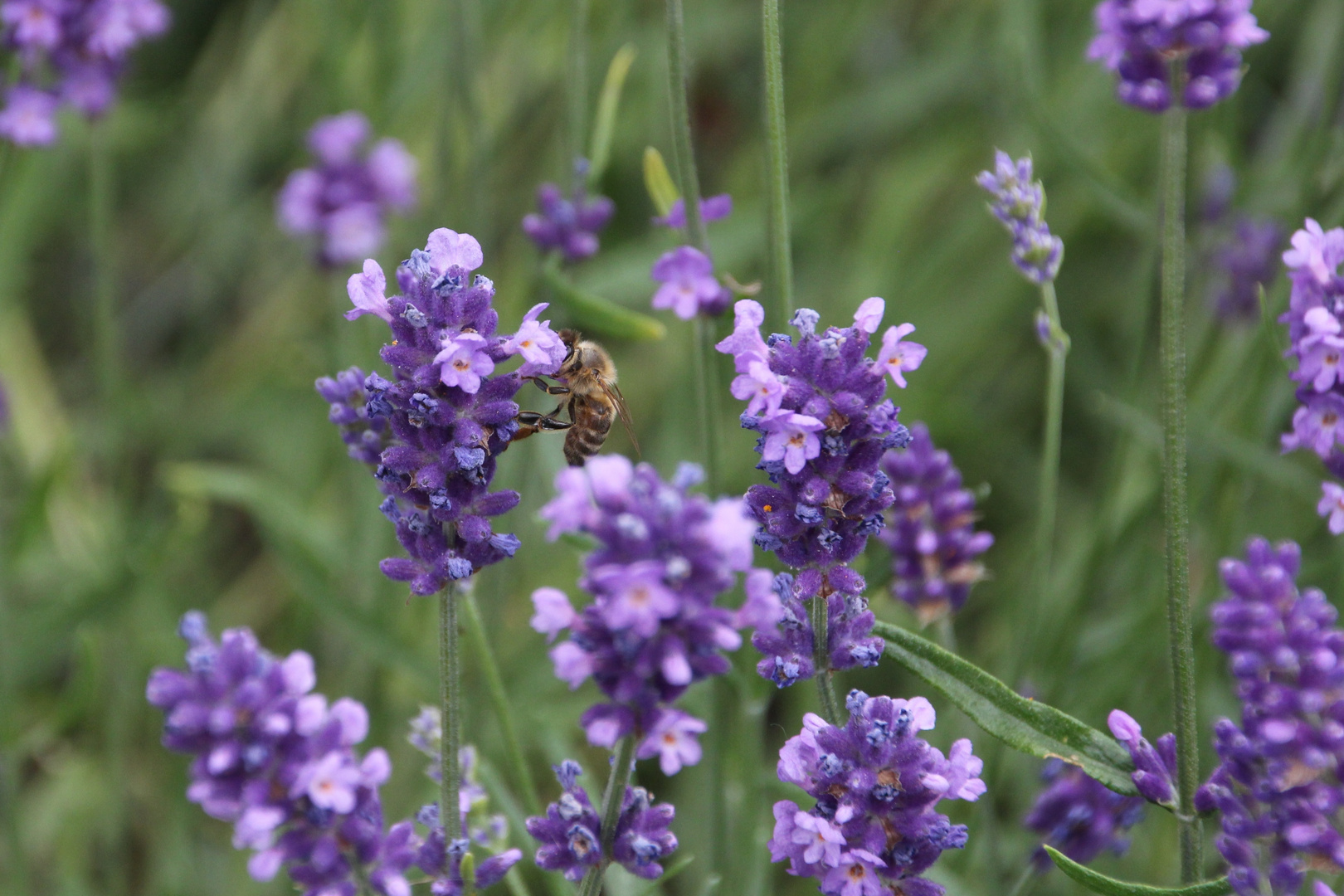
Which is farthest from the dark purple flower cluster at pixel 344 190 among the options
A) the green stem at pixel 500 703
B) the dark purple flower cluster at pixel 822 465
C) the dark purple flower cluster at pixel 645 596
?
the dark purple flower cluster at pixel 645 596

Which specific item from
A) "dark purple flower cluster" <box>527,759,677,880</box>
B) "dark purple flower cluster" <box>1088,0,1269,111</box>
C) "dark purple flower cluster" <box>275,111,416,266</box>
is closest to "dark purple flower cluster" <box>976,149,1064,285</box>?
"dark purple flower cluster" <box>1088,0,1269,111</box>

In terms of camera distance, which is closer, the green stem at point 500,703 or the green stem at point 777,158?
the green stem at point 777,158

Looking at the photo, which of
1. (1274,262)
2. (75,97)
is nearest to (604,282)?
(75,97)

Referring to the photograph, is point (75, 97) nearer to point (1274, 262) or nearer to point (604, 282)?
point (604, 282)

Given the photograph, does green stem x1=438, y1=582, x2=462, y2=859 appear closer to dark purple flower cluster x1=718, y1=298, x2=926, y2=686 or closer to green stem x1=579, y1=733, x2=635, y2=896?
green stem x1=579, y1=733, x2=635, y2=896

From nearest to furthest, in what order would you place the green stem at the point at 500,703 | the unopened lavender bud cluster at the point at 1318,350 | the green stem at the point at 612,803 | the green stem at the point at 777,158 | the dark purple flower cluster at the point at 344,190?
the green stem at the point at 612,803, the unopened lavender bud cluster at the point at 1318,350, the green stem at the point at 777,158, the green stem at the point at 500,703, the dark purple flower cluster at the point at 344,190

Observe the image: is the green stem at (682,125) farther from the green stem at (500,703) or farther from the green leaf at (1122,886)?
the green leaf at (1122,886)
